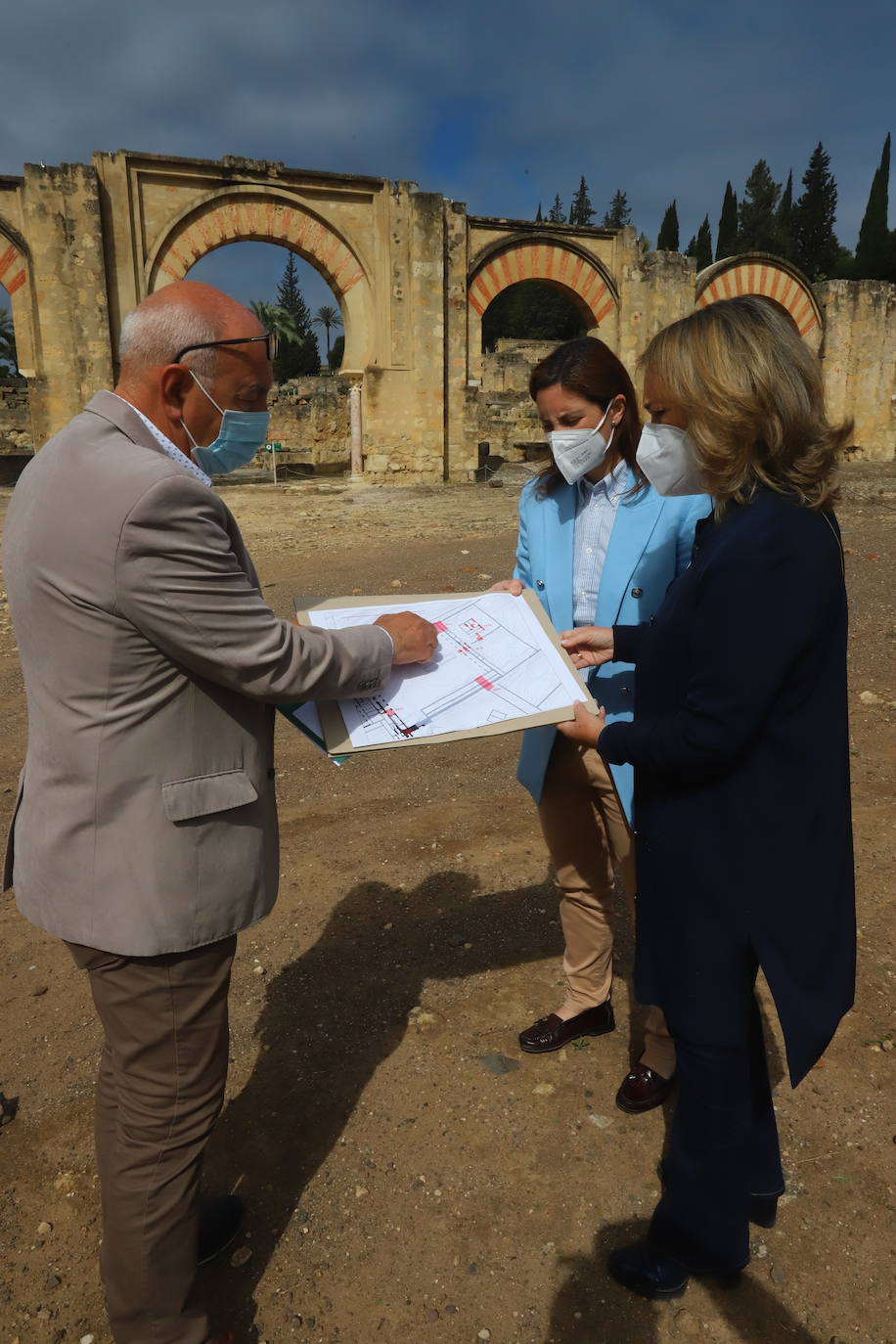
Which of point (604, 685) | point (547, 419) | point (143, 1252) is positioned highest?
point (547, 419)

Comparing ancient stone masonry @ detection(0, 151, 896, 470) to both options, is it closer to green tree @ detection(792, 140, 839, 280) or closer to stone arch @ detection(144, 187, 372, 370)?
stone arch @ detection(144, 187, 372, 370)

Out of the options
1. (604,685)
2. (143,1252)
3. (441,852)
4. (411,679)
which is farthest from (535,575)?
(143,1252)

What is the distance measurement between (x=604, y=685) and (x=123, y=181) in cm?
1566

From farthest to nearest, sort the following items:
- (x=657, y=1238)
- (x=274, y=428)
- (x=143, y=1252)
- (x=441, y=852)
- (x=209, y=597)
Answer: (x=274, y=428) → (x=441, y=852) → (x=657, y=1238) → (x=143, y=1252) → (x=209, y=597)

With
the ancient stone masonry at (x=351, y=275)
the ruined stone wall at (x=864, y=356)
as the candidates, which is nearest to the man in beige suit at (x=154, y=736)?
the ancient stone masonry at (x=351, y=275)

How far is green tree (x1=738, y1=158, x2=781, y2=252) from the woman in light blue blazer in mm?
44815

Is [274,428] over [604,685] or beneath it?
over

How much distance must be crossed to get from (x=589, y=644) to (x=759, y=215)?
5076 cm

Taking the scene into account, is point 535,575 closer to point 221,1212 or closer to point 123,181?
point 221,1212

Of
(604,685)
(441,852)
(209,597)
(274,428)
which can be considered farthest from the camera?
(274,428)

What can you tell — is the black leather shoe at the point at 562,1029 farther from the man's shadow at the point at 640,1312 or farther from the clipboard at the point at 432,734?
the clipboard at the point at 432,734

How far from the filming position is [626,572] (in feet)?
7.86

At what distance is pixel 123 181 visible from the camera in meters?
14.4

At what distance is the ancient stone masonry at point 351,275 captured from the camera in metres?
14.4
